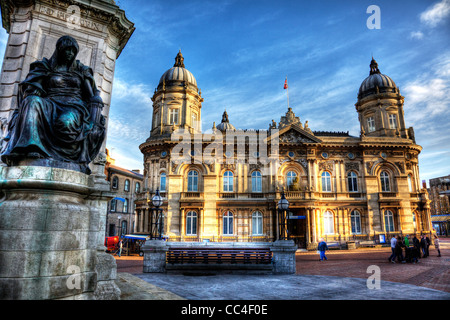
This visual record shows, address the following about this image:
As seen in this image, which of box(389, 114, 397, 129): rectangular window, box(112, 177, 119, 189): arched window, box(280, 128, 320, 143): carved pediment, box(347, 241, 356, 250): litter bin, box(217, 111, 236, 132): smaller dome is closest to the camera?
box(347, 241, 356, 250): litter bin

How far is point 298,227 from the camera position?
1204 inches

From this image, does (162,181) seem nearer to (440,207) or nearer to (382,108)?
(382,108)

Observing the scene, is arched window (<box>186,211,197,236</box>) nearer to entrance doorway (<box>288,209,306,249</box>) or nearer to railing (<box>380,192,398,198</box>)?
entrance doorway (<box>288,209,306,249</box>)

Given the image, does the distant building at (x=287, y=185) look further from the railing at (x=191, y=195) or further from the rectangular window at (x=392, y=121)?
the rectangular window at (x=392, y=121)

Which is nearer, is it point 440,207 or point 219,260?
point 219,260

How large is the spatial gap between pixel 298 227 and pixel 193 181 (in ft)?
41.4

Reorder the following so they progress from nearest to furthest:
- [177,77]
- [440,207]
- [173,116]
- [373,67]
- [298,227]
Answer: [298,227] < [173,116] < [177,77] < [373,67] < [440,207]

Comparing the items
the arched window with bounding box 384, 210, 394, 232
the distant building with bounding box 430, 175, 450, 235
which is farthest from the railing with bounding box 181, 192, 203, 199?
the distant building with bounding box 430, 175, 450, 235

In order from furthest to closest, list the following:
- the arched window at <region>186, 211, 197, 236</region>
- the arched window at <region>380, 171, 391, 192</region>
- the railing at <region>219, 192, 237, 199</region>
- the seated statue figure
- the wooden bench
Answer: the arched window at <region>380, 171, 391, 192</region> → the railing at <region>219, 192, 237, 199</region> → the arched window at <region>186, 211, 197, 236</region> → the wooden bench → the seated statue figure

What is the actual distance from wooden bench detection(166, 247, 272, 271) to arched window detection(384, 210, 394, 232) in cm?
2390

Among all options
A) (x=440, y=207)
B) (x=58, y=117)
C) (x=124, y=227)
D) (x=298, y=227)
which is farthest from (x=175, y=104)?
(x=440, y=207)

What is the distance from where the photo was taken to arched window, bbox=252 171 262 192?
31.0 meters

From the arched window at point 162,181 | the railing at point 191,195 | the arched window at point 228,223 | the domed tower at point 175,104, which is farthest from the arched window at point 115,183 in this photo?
the arched window at point 228,223
